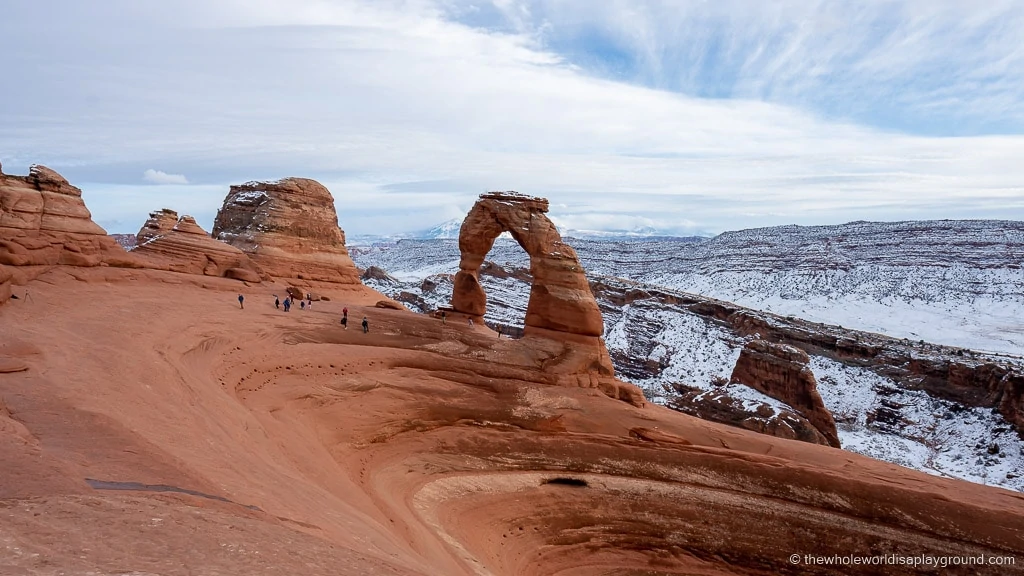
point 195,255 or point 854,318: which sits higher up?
point 195,255

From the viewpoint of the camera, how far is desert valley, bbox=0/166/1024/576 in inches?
259

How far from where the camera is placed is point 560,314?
22.2 m

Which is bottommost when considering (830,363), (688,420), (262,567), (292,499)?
(830,363)

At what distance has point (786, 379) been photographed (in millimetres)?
32375

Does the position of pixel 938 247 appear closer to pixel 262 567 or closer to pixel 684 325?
pixel 684 325

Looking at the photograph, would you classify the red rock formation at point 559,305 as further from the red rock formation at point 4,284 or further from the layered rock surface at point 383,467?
the red rock formation at point 4,284

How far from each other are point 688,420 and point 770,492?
3.51m

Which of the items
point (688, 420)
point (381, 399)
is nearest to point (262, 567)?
point (381, 399)

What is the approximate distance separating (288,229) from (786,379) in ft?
101

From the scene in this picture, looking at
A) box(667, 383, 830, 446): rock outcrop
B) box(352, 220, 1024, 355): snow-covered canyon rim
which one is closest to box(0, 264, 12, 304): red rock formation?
box(667, 383, 830, 446): rock outcrop

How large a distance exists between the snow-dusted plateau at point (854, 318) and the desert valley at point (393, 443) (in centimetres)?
98

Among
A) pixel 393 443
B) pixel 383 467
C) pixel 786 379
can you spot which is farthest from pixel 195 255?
pixel 786 379

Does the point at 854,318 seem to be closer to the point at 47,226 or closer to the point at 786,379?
the point at 786,379

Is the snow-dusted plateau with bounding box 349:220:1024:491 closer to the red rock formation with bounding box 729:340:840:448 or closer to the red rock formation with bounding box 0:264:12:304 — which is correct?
the red rock formation with bounding box 729:340:840:448
